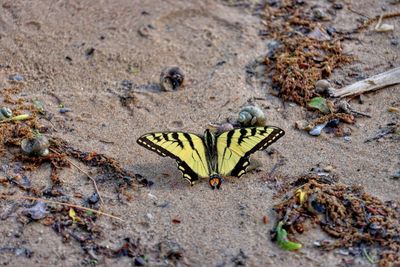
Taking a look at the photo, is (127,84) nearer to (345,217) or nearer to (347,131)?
(347,131)

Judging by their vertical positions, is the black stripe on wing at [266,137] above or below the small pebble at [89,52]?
above

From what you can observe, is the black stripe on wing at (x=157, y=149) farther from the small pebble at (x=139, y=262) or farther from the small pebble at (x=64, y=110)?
the small pebble at (x=64, y=110)

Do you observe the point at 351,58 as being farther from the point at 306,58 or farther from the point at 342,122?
the point at 342,122

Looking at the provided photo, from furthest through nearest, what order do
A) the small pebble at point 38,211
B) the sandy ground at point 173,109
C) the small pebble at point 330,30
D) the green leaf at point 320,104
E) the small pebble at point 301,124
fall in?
the small pebble at point 330,30
the green leaf at point 320,104
the small pebble at point 301,124
the small pebble at point 38,211
the sandy ground at point 173,109

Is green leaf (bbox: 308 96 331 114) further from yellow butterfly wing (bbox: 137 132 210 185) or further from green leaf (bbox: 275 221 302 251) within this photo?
green leaf (bbox: 275 221 302 251)

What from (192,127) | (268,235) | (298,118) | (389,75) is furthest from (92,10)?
(268,235)

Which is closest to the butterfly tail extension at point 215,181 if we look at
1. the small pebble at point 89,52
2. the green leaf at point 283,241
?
the green leaf at point 283,241
